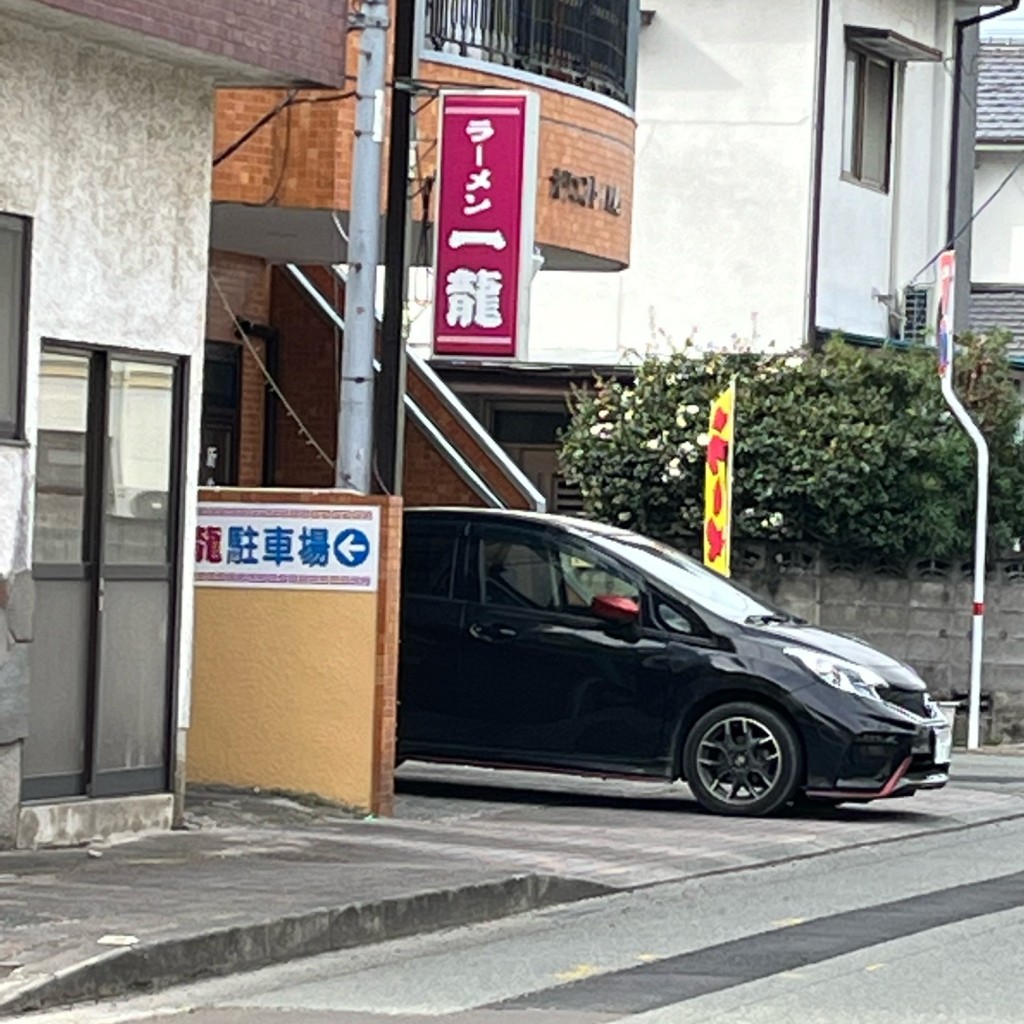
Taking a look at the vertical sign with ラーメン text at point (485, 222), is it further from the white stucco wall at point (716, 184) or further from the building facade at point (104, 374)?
the white stucco wall at point (716, 184)

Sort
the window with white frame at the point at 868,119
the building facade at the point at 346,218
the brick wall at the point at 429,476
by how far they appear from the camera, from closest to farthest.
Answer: the building facade at the point at 346,218, the brick wall at the point at 429,476, the window with white frame at the point at 868,119

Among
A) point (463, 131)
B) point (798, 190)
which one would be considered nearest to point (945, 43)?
point (798, 190)

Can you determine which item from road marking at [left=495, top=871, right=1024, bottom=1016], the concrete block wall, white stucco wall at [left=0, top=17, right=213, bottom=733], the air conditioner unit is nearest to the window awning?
the air conditioner unit

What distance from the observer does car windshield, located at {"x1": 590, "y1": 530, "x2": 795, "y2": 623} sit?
54.3ft

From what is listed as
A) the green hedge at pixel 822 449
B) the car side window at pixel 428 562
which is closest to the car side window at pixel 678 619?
the car side window at pixel 428 562

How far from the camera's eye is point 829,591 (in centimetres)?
2445

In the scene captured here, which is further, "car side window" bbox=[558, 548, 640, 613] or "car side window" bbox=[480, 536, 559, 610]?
"car side window" bbox=[480, 536, 559, 610]

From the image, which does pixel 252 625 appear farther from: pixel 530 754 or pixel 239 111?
pixel 239 111

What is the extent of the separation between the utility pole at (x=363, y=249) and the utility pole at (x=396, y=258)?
0.09 metres

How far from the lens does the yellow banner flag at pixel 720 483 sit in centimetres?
2105

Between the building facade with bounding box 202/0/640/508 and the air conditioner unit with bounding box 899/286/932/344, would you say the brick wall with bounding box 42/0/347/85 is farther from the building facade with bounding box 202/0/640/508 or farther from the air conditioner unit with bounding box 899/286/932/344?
the air conditioner unit with bounding box 899/286/932/344

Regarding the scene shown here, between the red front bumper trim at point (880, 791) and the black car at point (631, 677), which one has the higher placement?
the black car at point (631, 677)

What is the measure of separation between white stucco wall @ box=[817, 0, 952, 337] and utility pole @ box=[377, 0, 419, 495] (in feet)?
46.6

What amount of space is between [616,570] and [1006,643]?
313 inches
